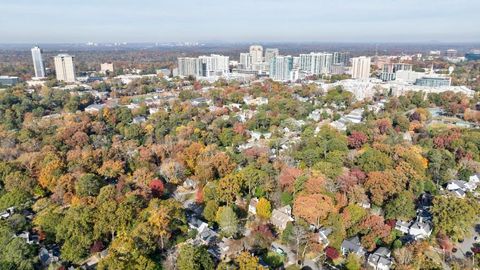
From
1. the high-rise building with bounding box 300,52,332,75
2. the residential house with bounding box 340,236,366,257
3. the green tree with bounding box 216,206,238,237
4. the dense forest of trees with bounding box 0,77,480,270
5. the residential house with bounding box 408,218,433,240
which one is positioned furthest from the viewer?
the high-rise building with bounding box 300,52,332,75

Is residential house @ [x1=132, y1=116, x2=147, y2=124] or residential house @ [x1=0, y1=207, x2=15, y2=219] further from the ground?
residential house @ [x1=132, y1=116, x2=147, y2=124]

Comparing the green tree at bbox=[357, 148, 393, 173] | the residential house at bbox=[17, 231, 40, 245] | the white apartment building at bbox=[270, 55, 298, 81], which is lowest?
the residential house at bbox=[17, 231, 40, 245]

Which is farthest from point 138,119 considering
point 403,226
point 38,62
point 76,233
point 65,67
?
point 38,62

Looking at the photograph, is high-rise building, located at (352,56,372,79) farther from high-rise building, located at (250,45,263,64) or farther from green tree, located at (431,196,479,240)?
green tree, located at (431,196,479,240)

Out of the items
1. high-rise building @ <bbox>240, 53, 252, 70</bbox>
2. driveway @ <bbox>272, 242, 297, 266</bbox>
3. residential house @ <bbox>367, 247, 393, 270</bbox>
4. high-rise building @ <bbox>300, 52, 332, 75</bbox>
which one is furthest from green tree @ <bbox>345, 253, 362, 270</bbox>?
high-rise building @ <bbox>240, 53, 252, 70</bbox>

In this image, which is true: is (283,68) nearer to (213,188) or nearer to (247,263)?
(213,188)

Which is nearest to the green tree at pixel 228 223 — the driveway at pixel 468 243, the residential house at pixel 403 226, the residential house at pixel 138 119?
the residential house at pixel 403 226
